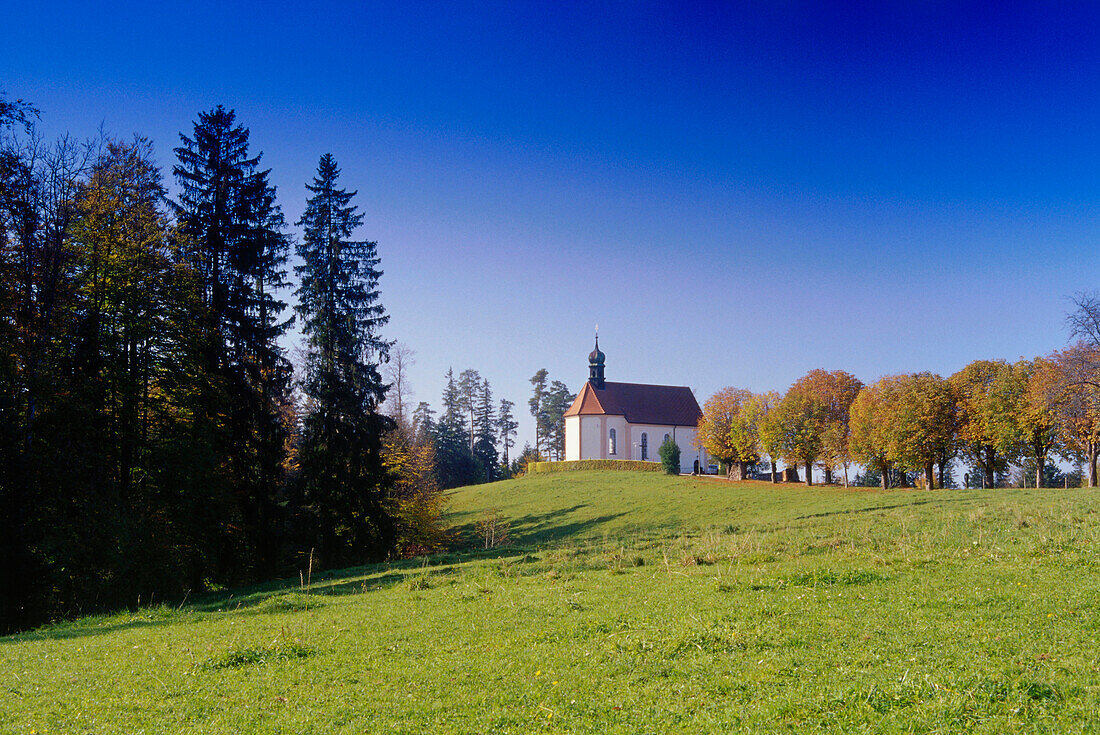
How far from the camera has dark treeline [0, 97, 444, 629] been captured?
1666 centimetres

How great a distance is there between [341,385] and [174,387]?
6.26 m

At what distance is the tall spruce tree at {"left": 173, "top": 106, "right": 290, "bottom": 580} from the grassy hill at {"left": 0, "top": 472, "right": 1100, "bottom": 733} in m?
7.10

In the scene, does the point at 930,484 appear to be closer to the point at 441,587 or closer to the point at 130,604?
the point at 441,587

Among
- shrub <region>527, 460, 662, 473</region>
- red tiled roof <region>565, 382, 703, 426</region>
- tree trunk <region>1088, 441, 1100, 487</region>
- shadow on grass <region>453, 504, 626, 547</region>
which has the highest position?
red tiled roof <region>565, 382, 703, 426</region>

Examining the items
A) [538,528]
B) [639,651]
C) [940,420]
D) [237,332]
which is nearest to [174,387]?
[237,332]

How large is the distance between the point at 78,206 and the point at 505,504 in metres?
33.0

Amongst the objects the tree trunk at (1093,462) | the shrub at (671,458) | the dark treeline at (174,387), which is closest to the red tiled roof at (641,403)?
the shrub at (671,458)

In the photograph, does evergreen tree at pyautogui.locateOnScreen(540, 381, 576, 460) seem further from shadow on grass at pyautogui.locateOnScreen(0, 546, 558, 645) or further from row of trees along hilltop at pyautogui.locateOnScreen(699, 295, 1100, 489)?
shadow on grass at pyautogui.locateOnScreen(0, 546, 558, 645)

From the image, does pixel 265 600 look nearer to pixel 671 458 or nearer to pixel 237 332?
pixel 237 332

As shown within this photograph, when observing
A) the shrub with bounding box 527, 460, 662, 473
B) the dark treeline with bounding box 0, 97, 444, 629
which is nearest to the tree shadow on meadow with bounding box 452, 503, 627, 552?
the dark treeline with bounding box 0, 97, 444, 629

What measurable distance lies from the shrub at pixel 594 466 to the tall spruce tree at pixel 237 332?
136 ft

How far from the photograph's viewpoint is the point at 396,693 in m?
6.62

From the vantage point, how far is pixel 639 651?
24.2ft

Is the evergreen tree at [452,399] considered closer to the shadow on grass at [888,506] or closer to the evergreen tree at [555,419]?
the evergreen tree at [555,419]
